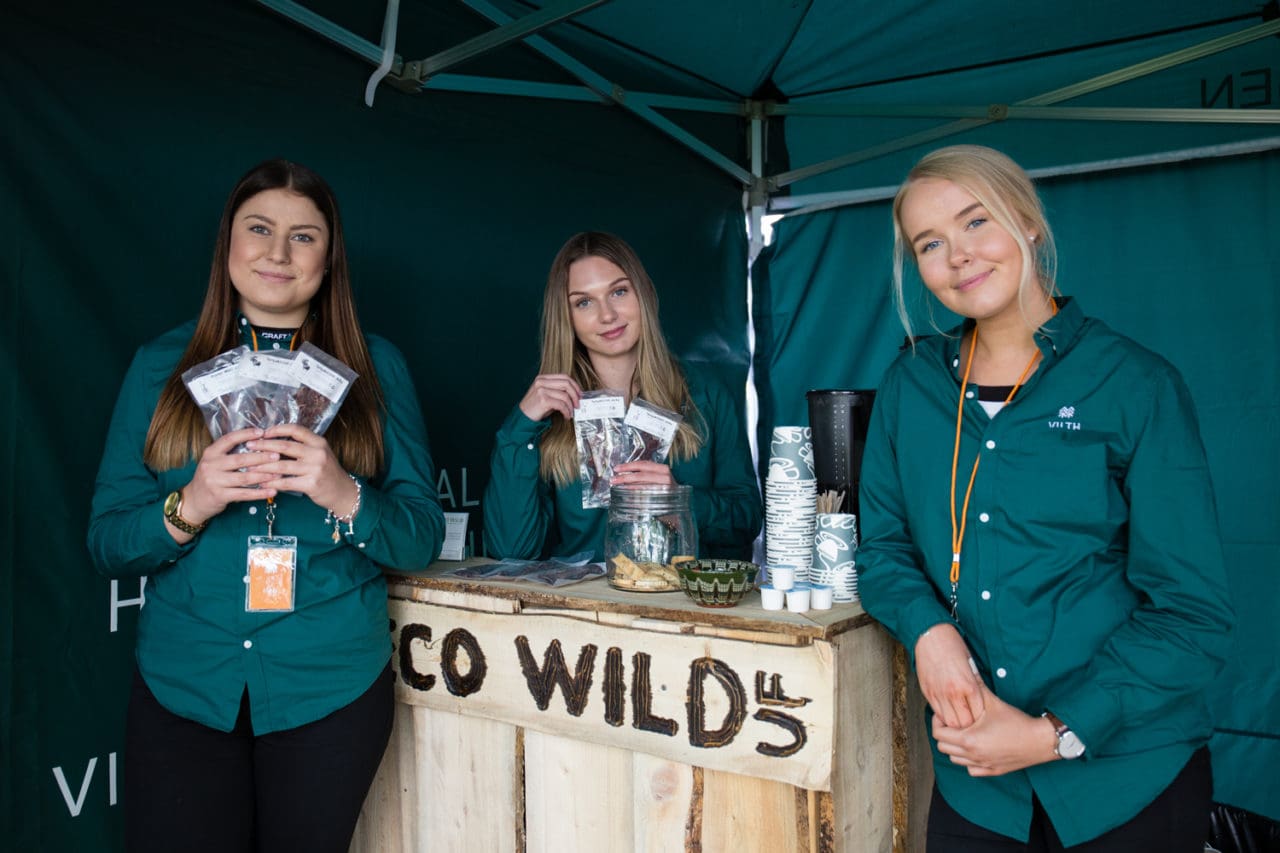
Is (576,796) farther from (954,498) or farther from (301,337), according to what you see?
(301,337)

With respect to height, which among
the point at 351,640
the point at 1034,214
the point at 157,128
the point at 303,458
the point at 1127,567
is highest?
the point at 157,128

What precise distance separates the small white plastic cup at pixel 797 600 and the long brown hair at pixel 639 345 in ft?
2.75

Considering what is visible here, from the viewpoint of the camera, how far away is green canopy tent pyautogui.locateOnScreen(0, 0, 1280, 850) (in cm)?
191

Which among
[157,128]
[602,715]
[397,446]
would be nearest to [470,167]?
[157,128]

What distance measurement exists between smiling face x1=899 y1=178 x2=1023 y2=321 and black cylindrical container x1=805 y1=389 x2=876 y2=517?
0.45 meters

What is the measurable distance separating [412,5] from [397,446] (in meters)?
1.47

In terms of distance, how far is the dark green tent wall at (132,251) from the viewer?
186cm

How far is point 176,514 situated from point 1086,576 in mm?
1427

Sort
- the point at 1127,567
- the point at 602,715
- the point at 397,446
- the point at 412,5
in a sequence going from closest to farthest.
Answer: the point at 1127,567 → the point at 602,715 → the point at 397,446 → the point at 412,5

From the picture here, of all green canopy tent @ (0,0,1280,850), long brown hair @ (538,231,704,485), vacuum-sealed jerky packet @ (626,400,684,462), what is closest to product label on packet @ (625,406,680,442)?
vacuum-sealed jerky packet @ (626,400,684,462)

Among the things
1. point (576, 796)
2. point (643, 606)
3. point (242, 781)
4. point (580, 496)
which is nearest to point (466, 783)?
point (576, 796)

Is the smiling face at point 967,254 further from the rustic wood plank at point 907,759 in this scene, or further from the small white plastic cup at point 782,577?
the rustic wood plank at point 907,759

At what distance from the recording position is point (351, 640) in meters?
1.65

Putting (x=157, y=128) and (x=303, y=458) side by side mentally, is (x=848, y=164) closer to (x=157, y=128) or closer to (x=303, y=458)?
(x=157, y=128)
